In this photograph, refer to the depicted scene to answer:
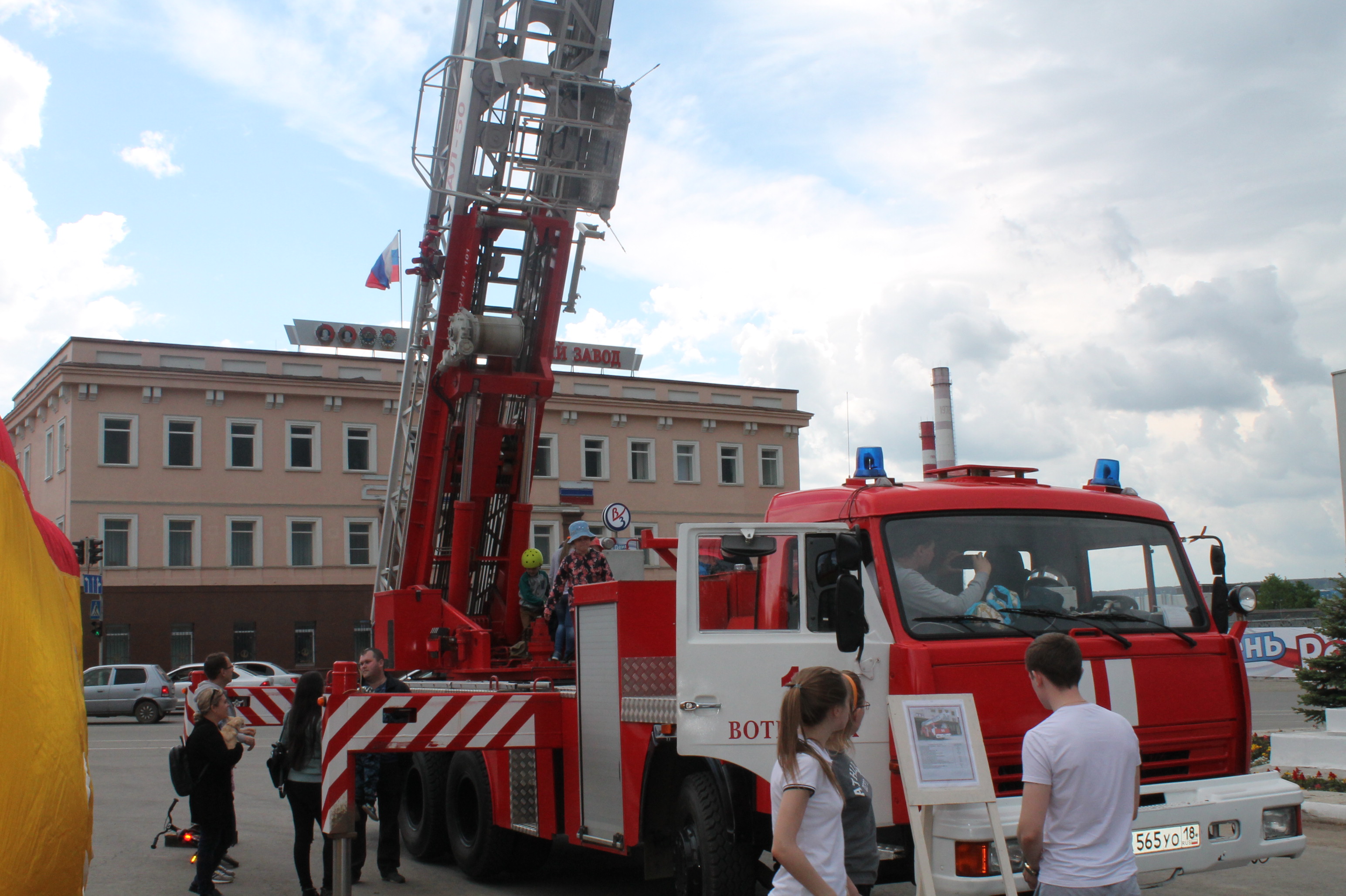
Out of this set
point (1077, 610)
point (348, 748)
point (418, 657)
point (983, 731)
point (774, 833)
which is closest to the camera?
point (774, 833)

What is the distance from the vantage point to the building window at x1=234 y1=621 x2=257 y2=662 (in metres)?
41.0

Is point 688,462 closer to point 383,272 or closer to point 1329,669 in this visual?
point 383,272

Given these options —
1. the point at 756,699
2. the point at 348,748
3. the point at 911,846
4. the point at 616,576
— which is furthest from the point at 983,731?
the point at 348,748

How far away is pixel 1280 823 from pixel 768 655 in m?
2.64

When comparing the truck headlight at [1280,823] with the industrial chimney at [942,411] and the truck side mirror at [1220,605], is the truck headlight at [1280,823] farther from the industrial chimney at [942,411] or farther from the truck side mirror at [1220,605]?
the industrial chimney at [942,411]

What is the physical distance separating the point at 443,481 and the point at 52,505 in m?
36.2

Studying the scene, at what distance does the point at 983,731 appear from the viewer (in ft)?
19.3

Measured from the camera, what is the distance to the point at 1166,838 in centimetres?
582

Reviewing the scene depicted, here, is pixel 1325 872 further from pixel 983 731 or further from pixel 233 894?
pixel 233 894

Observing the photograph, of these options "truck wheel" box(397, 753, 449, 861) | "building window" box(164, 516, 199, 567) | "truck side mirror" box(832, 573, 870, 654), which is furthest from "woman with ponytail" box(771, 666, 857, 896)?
"building window" box(164, 516, 199, 567)

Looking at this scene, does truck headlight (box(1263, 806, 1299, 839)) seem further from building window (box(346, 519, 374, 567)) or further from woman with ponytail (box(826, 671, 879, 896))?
building window (box(346, 519, 374, 567))

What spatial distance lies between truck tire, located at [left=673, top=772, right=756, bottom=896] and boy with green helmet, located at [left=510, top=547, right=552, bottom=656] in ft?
11.5

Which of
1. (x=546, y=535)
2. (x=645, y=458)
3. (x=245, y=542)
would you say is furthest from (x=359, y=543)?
(x=645, y=458)

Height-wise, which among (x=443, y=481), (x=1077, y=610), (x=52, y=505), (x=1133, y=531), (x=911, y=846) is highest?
(x=52, y=505)
